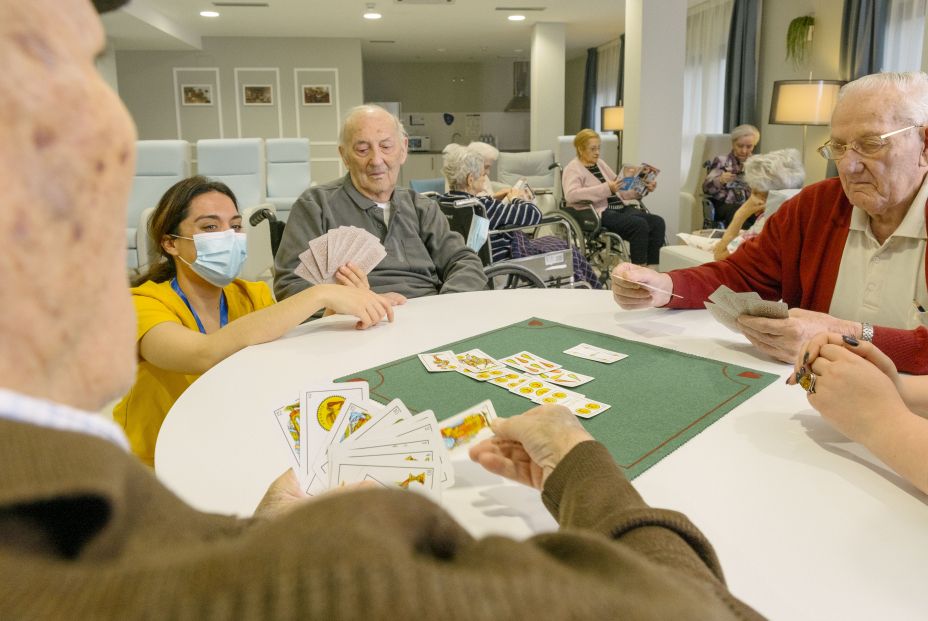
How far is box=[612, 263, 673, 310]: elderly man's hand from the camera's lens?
1806 millimetres

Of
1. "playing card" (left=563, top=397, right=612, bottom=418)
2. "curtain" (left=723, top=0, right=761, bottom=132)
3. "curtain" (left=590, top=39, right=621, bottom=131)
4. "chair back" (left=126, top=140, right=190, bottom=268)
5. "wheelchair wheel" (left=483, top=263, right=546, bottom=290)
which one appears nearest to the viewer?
"playing card" (left=563, top=397, right=612, bottom=418)

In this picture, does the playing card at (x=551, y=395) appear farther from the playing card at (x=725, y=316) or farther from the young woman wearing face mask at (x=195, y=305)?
the young woman wearing face mask at (x=195, y=305)

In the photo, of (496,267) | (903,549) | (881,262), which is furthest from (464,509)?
(496,267)

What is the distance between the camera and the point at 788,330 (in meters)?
1.41

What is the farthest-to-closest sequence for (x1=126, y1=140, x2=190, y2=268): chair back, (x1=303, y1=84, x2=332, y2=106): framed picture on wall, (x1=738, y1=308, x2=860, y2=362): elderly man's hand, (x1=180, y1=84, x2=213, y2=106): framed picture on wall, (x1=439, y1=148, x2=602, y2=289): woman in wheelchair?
(x1=303, y1=84, x2=332, y2=106): framed picture on wall
(x1=180, y1=84, x2=213, y2=106): framed picture on wall
(x1=126, y1=140, x2=190, y2=268): chair back
(x1=439, y1=148, x2=602, y2=289): woman in wheelchair
(x1=738, y1=308, x2=860, y2=362): elderly man's hand

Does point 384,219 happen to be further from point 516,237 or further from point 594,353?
point 516,237

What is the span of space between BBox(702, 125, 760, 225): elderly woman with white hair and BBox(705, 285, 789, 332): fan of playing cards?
225 inches

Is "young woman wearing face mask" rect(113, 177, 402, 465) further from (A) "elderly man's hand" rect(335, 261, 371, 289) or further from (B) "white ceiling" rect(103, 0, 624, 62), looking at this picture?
(B) "white ceiling" rect(103, 0, 624, 62)

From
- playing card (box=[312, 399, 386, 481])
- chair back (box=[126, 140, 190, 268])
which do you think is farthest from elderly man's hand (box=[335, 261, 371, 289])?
chair back (box=[126, 140, 190, 268])

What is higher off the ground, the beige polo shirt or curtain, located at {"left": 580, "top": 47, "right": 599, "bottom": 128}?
curtain, located at {"left": 580, "top": 47, "right": 599, "bottom": 128}

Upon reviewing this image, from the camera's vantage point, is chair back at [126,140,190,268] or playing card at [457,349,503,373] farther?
chair back at [126,140,190,268]

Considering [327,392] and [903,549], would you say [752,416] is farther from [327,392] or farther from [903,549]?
[327,392]

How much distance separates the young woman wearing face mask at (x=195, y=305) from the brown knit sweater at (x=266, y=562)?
127cm

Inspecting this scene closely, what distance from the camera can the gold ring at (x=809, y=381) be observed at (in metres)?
1.08
